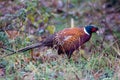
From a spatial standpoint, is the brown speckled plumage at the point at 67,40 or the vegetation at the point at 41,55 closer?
the vegetation at the point at 41,55

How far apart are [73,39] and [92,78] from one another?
1.24 meters

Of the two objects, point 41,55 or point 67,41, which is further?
point 41,55

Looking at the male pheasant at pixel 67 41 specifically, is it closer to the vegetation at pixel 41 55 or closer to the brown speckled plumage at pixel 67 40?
the brown speckled plumage at pixel 67 40

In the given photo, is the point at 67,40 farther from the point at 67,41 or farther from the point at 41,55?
the point at 41,55

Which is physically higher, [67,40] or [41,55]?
[67,40]

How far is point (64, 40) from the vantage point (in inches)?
296

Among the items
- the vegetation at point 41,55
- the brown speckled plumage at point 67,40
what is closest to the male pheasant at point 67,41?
the brown speckled plumage at point 67,40

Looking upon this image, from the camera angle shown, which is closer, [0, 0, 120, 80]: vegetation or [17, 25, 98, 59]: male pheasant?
[0, 0, 120, 80]: vegetation

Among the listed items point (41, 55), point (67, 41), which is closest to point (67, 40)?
point (67, 41)

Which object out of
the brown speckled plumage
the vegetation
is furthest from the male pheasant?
the vegetation

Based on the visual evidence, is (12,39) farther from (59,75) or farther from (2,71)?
(59,75)

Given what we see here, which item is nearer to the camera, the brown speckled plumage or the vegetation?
the vegetation

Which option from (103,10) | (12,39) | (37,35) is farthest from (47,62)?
(103,10)

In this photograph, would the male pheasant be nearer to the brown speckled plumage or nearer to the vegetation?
the brown speckled plumage
